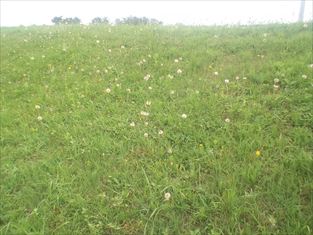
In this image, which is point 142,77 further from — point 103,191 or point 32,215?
point 32,215

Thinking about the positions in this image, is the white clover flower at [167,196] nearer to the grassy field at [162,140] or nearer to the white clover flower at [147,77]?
the grassy field at [162,140]

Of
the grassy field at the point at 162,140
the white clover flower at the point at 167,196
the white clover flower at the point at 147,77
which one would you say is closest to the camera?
the grassy field at the point at 162,140

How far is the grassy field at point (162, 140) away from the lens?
3.28 metres

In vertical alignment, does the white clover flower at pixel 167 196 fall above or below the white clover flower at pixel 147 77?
below

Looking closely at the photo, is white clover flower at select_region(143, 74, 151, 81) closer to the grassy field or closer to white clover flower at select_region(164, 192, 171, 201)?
the grassy field

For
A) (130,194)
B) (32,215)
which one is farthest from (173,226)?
(32,215)

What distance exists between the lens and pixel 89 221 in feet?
10.9

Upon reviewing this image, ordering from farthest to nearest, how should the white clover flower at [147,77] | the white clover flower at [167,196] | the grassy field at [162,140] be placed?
the white clover flower at [147,77] < the white clover flower at [167,196] < the grassy field at [162,140]

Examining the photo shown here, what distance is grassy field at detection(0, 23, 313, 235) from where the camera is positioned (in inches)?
129

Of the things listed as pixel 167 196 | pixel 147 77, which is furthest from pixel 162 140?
pixel 147 77

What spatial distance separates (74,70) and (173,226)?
4529 millimetres

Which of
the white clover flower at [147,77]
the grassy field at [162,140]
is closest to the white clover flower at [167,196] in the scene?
the grassy field at [162,140]

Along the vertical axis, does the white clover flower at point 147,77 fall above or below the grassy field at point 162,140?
above

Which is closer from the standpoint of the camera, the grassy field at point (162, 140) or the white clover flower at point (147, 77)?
the grassy field at point (162, 140)
